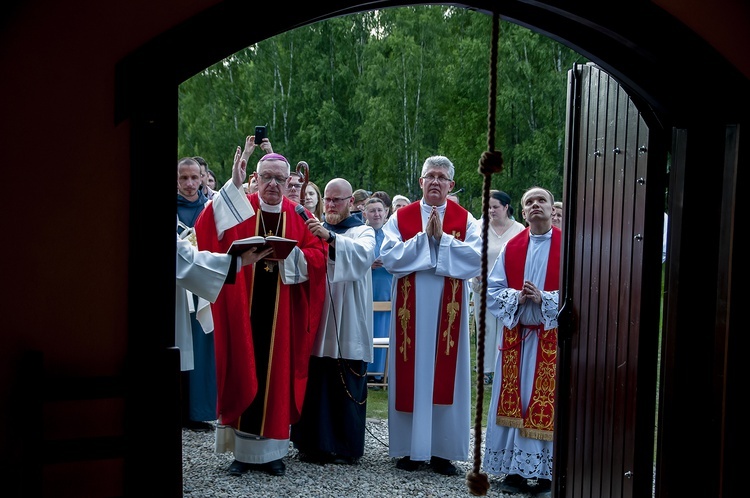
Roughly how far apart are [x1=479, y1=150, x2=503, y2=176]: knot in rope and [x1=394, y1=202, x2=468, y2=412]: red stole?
3274 mm

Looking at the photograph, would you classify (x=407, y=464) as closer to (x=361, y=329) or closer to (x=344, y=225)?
(x=361, y=329)

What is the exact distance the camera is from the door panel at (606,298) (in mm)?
3844

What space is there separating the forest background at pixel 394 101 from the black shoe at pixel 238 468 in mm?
12408

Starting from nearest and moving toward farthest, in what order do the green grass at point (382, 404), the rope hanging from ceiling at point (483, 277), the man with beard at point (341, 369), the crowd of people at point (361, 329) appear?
the rope hanging from ceiling at point (483, 277), the crowd of people at point (361, 329), the man with beard at point (341, 369), the green grass at point (382, 404)

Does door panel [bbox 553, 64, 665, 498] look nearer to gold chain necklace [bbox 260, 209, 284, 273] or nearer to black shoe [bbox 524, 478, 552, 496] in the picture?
black shoe [bbox 524, 478, 552, 496]

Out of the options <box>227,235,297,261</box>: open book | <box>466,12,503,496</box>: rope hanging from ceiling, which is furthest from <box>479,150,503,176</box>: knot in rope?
<box>227,235,297,261</box>: open book

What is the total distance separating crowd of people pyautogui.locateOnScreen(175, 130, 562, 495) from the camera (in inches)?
224

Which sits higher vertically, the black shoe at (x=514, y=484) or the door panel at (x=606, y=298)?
the door panel at (x=606, y=298)

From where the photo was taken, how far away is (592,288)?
4.41m

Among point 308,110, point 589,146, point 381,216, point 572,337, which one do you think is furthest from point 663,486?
point 308,110

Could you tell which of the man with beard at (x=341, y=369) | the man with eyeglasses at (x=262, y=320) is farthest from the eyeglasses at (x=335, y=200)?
the man with eyeglasses at (x=262, y=320)

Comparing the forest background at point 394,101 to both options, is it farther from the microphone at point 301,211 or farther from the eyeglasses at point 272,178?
the eyeglasses at point 272,178

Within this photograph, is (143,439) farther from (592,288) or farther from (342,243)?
(342,243)

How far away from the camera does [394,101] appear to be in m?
20.1
